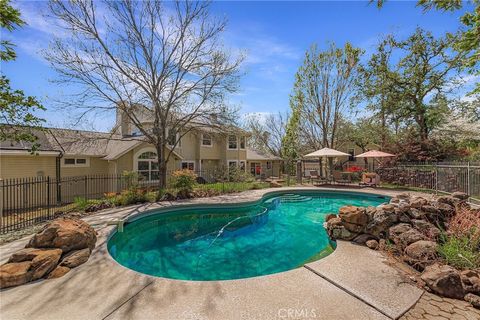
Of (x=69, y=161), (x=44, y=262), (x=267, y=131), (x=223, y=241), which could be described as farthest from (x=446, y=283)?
(x=267, y=131)

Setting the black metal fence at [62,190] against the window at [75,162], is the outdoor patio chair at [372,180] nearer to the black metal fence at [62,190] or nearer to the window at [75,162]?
the black metal fence at [62,190]

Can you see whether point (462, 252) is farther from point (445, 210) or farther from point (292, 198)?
point (292, 198)

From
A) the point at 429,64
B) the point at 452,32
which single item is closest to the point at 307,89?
the point at 429,64

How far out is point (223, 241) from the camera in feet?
25.8

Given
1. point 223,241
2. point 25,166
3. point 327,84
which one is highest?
point 327,84

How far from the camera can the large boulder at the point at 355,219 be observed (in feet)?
20.1

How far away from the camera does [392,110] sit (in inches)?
803

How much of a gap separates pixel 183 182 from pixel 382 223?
10061mm

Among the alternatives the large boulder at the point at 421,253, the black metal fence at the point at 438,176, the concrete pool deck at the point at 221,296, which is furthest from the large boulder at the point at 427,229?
the black metal fence at the point at 438,176

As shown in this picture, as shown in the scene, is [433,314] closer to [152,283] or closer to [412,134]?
[152,283]

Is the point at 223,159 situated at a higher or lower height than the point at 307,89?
lower

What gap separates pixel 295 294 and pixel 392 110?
22.0m

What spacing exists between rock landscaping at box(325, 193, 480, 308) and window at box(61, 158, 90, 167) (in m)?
16.0

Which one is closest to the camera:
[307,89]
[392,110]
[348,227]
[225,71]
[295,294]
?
[295,294]
